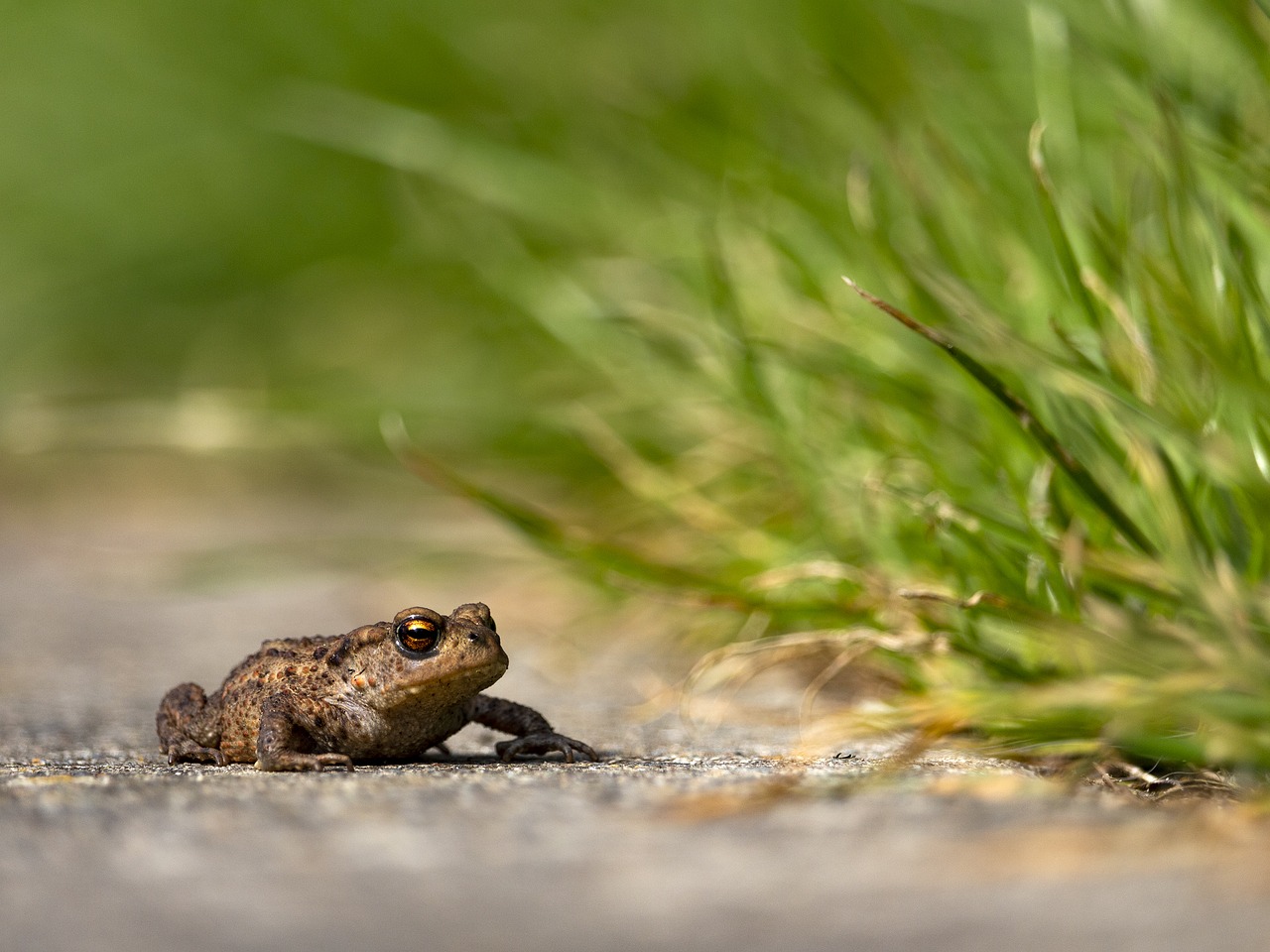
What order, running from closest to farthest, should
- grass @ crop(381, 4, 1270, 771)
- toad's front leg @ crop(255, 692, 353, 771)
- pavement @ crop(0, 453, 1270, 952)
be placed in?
pavement @ crop(0, 453, 1270, 952), grass @ crop(381, 4, 1270, 771), toad's front leg @ crop(255, 692, 353, 771)

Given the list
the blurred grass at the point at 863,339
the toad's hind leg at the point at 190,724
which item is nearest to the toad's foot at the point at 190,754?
the toad's hind leg at the point at 190,724

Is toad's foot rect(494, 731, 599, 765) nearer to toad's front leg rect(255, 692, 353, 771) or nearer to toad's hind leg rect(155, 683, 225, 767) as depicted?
toad's front leg rect(255, 692, 353, 771)

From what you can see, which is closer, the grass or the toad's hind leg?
the grass

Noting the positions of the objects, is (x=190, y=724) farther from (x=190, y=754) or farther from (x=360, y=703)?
(x=360, y=703)

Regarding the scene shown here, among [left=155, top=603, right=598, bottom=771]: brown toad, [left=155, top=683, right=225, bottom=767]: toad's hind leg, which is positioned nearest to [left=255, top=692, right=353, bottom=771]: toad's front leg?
[left=155, top=603, right=598, bottom=771]: brown toad

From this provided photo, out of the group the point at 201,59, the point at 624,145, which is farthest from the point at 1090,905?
the point at 201,59

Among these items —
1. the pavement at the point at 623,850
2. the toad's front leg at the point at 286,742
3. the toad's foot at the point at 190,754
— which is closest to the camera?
the pavement at the point at 623,850

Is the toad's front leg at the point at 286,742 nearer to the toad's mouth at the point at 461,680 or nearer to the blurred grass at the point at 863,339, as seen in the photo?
the toad's mouth at the point at 461,680
